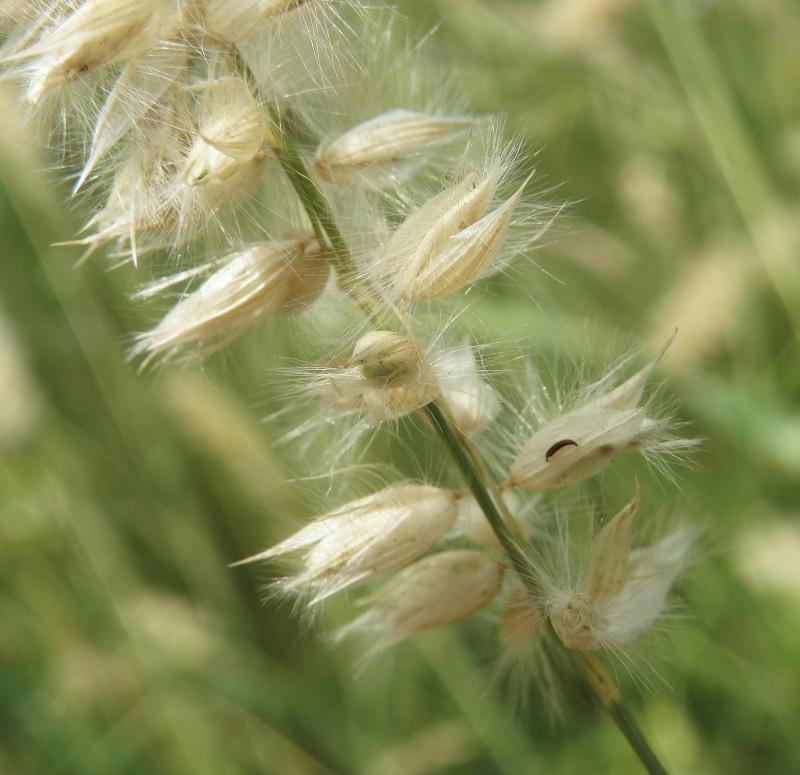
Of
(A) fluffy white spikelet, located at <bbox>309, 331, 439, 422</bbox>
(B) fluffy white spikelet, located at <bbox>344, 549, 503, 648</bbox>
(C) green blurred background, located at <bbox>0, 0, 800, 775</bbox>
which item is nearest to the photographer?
(A) fluffy white spikelet, located at <bbox>309, 331, 439, 422</bbox>

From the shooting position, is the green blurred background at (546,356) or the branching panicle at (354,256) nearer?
the branching panicle at (354,256)

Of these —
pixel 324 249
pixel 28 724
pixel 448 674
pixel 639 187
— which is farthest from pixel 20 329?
pixel 324 249

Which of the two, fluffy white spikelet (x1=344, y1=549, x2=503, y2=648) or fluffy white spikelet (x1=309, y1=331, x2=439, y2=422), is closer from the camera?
fluffy white spikelet (x1=309, y1=331, x2=439, y2=422)

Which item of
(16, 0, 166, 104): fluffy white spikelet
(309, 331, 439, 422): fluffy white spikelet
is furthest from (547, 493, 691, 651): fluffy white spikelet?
(16, 0, 166, 104): fluffy white spikelet

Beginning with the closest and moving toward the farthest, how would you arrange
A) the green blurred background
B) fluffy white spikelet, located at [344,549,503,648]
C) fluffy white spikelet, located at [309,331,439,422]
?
fluffy white spikelet, located at [309,331,439,422] → fluffy white spikelet, located at [344,549,503,648] → the green blurred background

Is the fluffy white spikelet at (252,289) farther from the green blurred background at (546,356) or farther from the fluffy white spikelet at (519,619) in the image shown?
the green blurred background at (546,356)

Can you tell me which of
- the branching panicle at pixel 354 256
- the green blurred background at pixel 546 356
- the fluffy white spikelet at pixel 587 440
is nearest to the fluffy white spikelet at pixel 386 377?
the branching panicle at pixel 354 256

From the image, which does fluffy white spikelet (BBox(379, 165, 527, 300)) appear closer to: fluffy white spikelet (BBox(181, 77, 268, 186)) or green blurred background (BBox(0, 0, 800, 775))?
fluffy white spikelet (BBox(181, 77, 268, 186))
